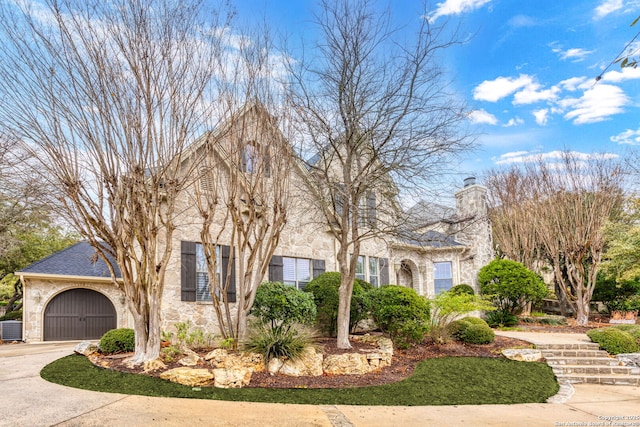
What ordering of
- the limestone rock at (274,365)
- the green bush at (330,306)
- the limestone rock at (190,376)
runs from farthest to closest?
the green bush at (330,306) < the limestone rock at (274,365) < the limestone rock at (190,376)

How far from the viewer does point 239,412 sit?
549 centimetres

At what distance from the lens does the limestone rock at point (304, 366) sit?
7.64 meters

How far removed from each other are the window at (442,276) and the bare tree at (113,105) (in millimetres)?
14048

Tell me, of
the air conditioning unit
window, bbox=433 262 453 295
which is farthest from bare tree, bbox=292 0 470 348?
the air conditioning unit

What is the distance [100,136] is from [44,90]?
1171mm

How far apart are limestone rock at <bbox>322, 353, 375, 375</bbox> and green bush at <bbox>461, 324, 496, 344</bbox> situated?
3.94m

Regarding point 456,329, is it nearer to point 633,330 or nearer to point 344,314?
point 344,314

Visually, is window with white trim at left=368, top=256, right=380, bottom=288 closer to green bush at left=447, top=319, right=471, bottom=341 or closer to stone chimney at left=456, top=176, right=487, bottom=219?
green bush at left=447, top=319, right=471, bottom=341

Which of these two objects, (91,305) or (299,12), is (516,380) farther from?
(91,305)

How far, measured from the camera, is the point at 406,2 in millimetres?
8836

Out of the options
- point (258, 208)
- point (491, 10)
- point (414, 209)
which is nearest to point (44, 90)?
point (258, 208)

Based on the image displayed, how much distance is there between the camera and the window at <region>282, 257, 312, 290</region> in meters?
12.3

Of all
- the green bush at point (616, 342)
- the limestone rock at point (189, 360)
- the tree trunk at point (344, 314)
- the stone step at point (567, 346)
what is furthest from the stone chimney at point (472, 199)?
the limestone rock at point (189, 360)

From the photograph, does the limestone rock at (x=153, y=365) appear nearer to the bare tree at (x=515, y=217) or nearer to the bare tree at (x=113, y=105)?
the bare tree at (x=113, y=105)
